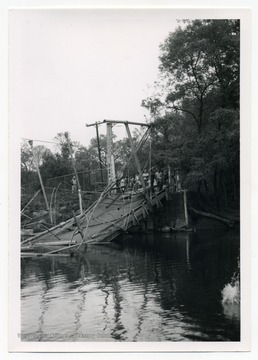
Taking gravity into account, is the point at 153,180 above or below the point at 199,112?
below

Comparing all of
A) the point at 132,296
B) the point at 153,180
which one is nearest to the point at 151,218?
the point at 153,180

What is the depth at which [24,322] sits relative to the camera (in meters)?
11.1

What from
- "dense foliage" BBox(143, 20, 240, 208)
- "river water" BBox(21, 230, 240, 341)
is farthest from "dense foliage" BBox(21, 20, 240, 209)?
"river water" BBox(21, 230, 240, 341)

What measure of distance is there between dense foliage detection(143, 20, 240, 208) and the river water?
8.10 m

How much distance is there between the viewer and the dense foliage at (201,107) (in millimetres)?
26000

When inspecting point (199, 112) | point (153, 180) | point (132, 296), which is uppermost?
point (199, 112)

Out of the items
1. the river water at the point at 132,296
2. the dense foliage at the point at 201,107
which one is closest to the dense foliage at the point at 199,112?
the dense foliage at the point at 201,107

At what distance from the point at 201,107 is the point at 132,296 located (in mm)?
18844

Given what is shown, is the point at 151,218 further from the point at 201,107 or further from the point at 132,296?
the point at 132,296

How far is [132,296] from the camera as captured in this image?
1295cm

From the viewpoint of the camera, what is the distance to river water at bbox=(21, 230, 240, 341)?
10.2 meters

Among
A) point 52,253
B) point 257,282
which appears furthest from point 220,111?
point 257,282

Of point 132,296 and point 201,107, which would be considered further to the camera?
point 201,107
